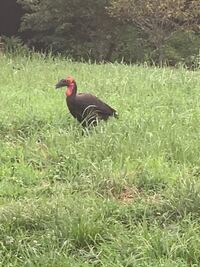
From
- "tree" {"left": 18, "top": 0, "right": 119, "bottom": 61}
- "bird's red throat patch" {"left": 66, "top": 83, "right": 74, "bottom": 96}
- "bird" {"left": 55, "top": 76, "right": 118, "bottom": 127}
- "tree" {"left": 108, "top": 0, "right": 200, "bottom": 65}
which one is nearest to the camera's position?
"bird" {"left": 55, "top": 76, "right": 118, "bottom": 127}

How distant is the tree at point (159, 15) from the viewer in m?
14.2

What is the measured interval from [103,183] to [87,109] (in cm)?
171

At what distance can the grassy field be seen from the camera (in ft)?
14.8

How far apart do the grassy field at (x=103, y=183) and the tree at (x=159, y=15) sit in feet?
20.0

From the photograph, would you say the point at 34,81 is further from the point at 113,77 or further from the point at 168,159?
the point at 168,159

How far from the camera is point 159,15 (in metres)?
14.5

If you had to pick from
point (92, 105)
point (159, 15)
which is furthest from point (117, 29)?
point (92, 105)

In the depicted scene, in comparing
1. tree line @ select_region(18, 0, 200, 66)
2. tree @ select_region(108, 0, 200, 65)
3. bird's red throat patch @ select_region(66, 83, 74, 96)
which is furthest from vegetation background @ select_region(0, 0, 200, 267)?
tree line @ select_region(18, 0, 200, 66)

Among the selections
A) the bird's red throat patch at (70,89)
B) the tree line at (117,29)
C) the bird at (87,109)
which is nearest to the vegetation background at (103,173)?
the bird at (87,109)

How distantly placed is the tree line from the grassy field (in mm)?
6303

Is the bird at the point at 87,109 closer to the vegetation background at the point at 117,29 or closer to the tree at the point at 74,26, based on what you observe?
the vegetation background at the point at 117,29

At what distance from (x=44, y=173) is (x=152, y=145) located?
96 cm

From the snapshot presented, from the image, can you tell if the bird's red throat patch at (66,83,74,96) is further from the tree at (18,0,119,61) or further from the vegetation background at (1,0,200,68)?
the tree at (18,0,119,61)

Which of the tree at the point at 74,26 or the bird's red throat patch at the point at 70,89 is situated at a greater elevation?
the bird's red throat patch at the point at 70,89
